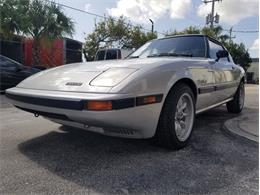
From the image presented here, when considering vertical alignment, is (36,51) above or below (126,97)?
above

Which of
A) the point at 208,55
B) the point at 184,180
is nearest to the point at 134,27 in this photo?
the point at 208,55

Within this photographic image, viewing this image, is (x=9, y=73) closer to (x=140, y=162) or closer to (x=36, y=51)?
(x=140, y=162)

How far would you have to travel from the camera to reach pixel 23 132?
3920mm

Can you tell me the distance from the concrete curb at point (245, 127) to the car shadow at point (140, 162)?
229 mm

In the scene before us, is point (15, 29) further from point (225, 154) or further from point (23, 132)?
point (225, 154)

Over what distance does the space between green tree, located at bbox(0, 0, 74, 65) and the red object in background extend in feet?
3.57

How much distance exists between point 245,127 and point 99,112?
8.58 feet

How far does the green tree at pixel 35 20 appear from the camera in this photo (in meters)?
15.3

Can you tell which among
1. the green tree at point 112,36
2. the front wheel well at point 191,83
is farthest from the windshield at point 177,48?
the green tree at point 112,36

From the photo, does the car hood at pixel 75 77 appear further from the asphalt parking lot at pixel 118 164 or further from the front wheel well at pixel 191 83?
the asphalt parking lot at pixel 118 164

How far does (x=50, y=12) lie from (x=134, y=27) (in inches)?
469

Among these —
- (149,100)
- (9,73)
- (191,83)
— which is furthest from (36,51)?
(149,100)

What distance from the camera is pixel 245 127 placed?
4.36 meters

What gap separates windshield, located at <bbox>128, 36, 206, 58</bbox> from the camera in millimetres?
4277
